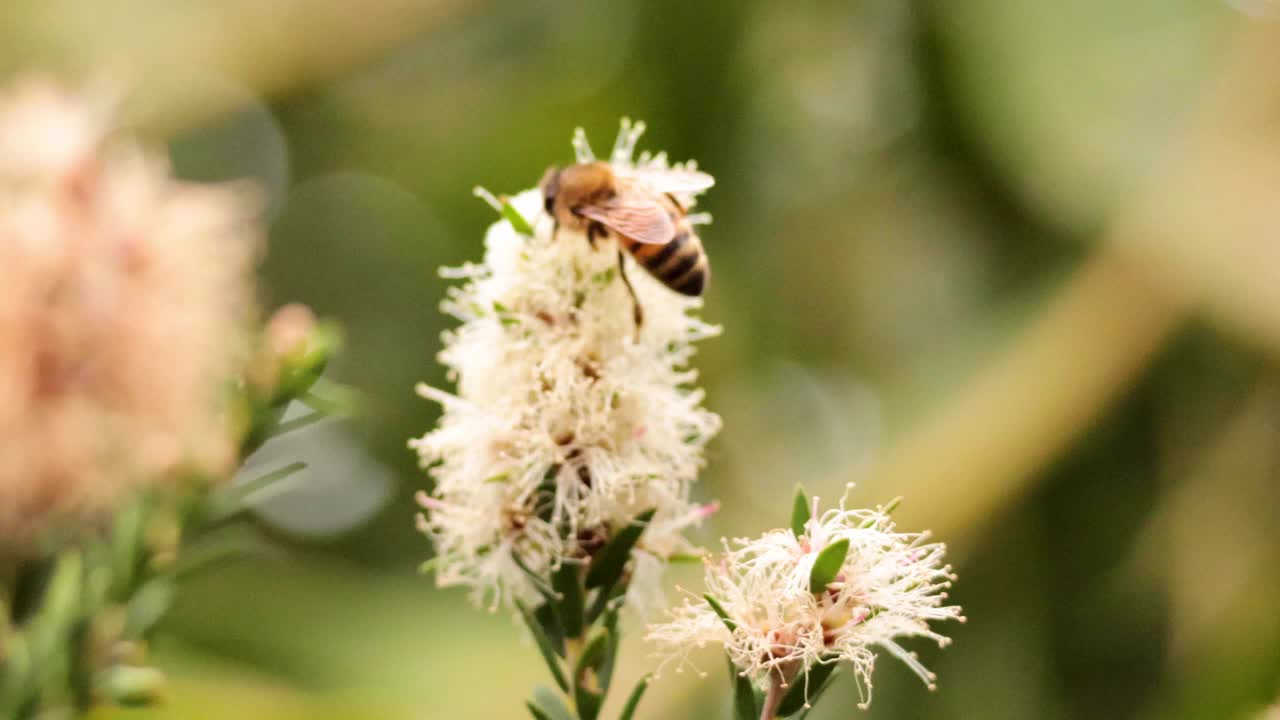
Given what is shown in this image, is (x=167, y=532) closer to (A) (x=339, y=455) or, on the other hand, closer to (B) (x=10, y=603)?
(B) (x=10, y=603)

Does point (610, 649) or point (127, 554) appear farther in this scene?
point (127, 554)

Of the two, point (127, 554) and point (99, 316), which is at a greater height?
point (99, 316)

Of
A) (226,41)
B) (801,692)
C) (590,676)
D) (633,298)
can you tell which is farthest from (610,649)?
(226,41)

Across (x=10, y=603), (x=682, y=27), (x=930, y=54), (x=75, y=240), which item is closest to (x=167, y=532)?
(x=10, y=603)

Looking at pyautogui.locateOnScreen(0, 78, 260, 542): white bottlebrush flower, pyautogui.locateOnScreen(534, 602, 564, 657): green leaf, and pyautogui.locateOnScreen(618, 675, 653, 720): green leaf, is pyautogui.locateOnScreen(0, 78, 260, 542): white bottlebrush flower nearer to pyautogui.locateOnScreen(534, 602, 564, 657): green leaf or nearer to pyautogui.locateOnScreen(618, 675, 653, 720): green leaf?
pyautogui.locateOnScreen(534, 602, 564, 657): green leaf

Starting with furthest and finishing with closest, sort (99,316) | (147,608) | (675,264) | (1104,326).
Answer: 1. (1104,326)
2. (99,316)
3. (675,264)
4. (147,608)

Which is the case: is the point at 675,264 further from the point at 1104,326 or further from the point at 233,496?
the point at 1104,326

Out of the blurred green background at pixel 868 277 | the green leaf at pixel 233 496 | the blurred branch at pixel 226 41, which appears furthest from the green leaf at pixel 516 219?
the blurred branch at pixel 226 41
